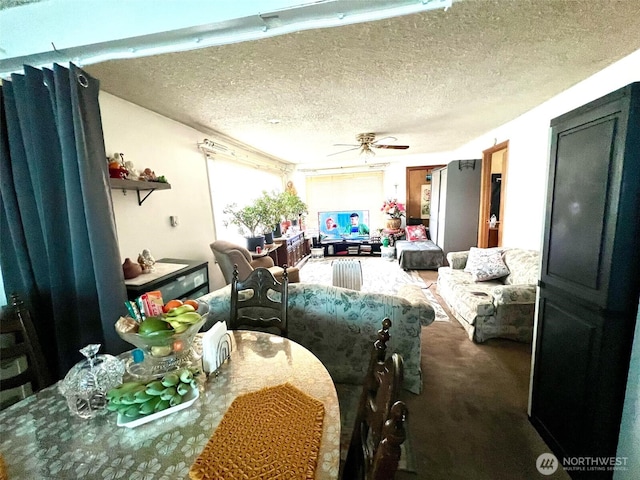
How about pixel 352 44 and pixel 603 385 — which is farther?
pixel 352 44

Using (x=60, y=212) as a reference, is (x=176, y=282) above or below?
below

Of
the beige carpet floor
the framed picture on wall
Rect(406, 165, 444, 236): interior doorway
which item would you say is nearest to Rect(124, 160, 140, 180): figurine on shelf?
the beige carpet floor

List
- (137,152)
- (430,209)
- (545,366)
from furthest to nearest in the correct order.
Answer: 1. (430,209)
2. (137,152)
3. (545,366)

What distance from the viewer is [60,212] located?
1.55 m

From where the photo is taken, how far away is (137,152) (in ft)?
7.65

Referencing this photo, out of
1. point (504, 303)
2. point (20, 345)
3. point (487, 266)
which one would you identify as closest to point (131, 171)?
point (20, 345)

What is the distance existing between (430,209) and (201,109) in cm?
483

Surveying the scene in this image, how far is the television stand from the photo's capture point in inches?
239

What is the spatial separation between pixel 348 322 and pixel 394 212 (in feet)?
15.0

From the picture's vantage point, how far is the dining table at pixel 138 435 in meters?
0.63

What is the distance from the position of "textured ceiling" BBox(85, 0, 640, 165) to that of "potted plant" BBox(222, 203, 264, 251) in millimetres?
1187

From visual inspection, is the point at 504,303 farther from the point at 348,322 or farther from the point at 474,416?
the point at 348,322

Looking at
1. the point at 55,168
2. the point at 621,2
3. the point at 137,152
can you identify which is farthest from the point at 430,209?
the point at 55,168

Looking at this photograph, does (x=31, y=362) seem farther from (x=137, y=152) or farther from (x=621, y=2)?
(x=621, y=2)
